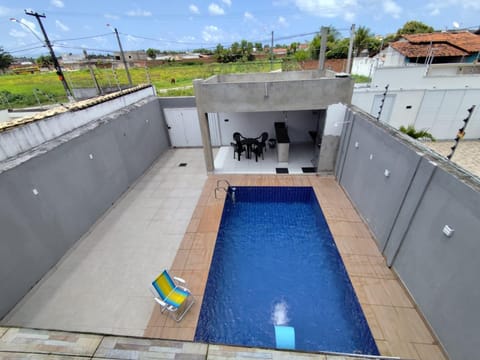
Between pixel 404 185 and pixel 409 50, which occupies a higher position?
pixel 409 50

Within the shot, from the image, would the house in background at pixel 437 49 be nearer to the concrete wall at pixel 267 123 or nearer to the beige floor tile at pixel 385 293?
the concrete wall at pixel 267 123

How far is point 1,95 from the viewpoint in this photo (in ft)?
51.5

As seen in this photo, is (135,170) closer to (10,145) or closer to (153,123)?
(153,123)

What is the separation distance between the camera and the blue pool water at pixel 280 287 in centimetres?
433

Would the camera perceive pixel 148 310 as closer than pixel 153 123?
Yes

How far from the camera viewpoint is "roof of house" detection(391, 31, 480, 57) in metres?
21.9

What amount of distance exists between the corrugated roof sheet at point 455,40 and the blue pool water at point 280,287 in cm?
2799

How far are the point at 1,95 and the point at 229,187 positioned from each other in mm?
19038

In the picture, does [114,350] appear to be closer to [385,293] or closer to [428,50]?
[385,293]

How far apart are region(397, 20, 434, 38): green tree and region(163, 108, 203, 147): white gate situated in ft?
156

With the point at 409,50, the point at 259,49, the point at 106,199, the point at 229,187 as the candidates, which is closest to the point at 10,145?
the point at 106,199

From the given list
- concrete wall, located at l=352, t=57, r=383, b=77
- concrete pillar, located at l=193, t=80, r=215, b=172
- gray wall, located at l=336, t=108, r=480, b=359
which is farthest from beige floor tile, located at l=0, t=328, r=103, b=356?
concrete wall, located at l=352, t=57, r=383, b=77

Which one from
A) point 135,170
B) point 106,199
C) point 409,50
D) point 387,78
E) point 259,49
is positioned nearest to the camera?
point 106,199

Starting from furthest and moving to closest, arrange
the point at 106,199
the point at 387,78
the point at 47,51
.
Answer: the point at 387,78 → the point at 47,51 → the point at 106,199
